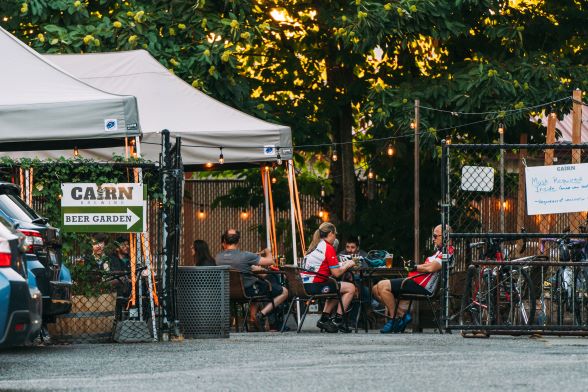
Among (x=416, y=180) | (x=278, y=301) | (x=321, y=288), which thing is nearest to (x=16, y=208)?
(x=321, y=288)

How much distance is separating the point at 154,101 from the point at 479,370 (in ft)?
33.6

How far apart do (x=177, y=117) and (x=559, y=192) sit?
6421 mm

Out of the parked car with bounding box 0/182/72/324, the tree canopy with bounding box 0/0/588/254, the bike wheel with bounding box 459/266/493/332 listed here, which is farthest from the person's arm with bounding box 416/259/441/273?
the parked car with bounding box 0/182/72/324

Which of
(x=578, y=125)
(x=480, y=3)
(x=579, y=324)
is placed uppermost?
(x=480, y=3)

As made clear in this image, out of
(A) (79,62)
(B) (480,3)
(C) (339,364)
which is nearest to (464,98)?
(B) (480,3)

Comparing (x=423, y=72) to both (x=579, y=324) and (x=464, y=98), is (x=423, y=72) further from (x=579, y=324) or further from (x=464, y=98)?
(x=579, y=324)

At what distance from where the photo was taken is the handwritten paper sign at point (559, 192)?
1520 cm

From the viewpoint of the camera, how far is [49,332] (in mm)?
14977

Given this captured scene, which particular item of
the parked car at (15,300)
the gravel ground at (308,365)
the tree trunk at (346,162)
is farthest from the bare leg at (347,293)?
the parked car at (15,300)

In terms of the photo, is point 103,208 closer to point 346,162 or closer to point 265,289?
point 265,289

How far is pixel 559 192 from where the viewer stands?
49.9 ft

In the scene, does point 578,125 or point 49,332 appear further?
point 578,125

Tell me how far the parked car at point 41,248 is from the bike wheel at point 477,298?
446 cm

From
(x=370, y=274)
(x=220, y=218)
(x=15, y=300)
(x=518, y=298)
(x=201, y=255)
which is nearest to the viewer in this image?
(x=15, y=300)
